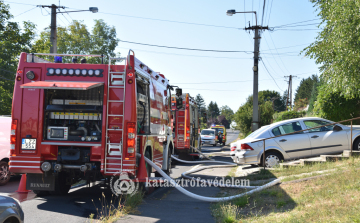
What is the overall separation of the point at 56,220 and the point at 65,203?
1.45 metres

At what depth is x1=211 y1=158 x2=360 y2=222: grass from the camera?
586 centimetres

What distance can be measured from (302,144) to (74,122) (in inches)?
323

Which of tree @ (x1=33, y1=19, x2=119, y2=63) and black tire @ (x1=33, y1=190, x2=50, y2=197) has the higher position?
tree @ (x1=33, y1=19, x2=119, y2=63)

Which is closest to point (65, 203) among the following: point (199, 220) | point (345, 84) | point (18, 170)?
point (18, 170)

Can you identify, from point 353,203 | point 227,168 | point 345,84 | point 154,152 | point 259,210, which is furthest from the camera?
point 227,168

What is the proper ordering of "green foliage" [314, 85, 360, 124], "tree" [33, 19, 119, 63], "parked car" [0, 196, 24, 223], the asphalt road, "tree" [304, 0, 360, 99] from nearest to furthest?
"parked car" [0, 196, 24, 223] < the asphalt road < "tree" [304, 0, 360, 99] < "green foliage" [314, 85, 360, 124] < "tree" [33, 19, 119, 63]

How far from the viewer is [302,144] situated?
40.4 feet

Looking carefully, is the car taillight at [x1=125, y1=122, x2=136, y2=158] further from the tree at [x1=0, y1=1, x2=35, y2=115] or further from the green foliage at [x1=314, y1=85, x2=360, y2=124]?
the tree at [x1=0, y1=1, x2=35, y2=115]

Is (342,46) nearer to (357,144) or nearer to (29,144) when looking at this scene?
(357,144)

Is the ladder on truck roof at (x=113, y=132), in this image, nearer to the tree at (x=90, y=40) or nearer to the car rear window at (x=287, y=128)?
the car rear window at (x=287, y=128)

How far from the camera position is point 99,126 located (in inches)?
298

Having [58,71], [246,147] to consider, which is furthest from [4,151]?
[246,147]

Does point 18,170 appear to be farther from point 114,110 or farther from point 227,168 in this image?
point 227,168

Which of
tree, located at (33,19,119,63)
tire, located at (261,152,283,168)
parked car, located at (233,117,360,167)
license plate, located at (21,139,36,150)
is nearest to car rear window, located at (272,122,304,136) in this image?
parked car, located at (233,117,360,167)
